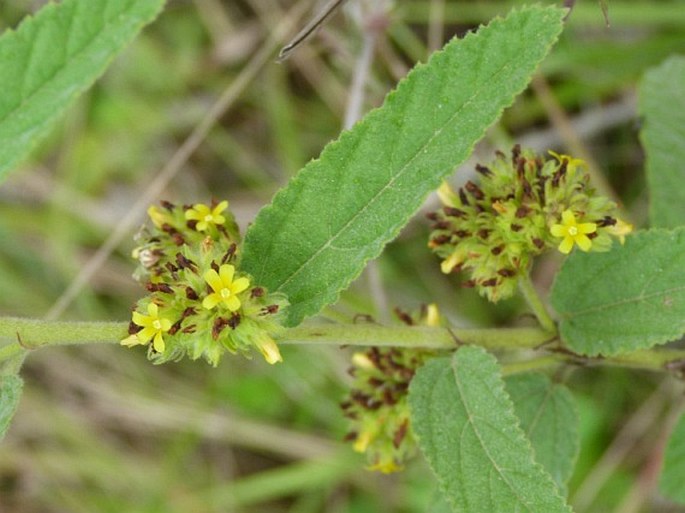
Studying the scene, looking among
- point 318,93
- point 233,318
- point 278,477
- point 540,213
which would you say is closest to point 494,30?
point 540,213

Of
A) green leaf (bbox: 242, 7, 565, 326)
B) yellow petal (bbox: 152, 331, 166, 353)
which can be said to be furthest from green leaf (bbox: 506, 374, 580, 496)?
yellow petal (bbox: 152, 331, 166, 353)

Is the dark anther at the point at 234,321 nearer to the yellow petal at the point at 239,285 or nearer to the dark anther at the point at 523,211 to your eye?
the yellow petal at the point at 239,285

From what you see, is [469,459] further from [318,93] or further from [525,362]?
[318,93]

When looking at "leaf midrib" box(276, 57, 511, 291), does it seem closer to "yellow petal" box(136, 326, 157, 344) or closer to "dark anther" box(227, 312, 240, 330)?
"dark anther" box(227, 312, 240, 330)

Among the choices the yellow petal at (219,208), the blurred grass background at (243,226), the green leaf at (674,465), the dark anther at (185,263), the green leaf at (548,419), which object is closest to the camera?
the dark anther at (185,263)

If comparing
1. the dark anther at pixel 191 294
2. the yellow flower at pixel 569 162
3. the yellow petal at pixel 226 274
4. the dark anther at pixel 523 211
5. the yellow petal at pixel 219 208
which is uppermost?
the yellow petal at pixel 219 208

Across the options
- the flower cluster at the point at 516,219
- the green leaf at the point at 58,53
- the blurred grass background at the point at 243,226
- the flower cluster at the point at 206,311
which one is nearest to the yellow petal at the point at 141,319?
the flower cluster at the point at 206,311

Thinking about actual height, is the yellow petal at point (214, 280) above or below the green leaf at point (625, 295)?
above
